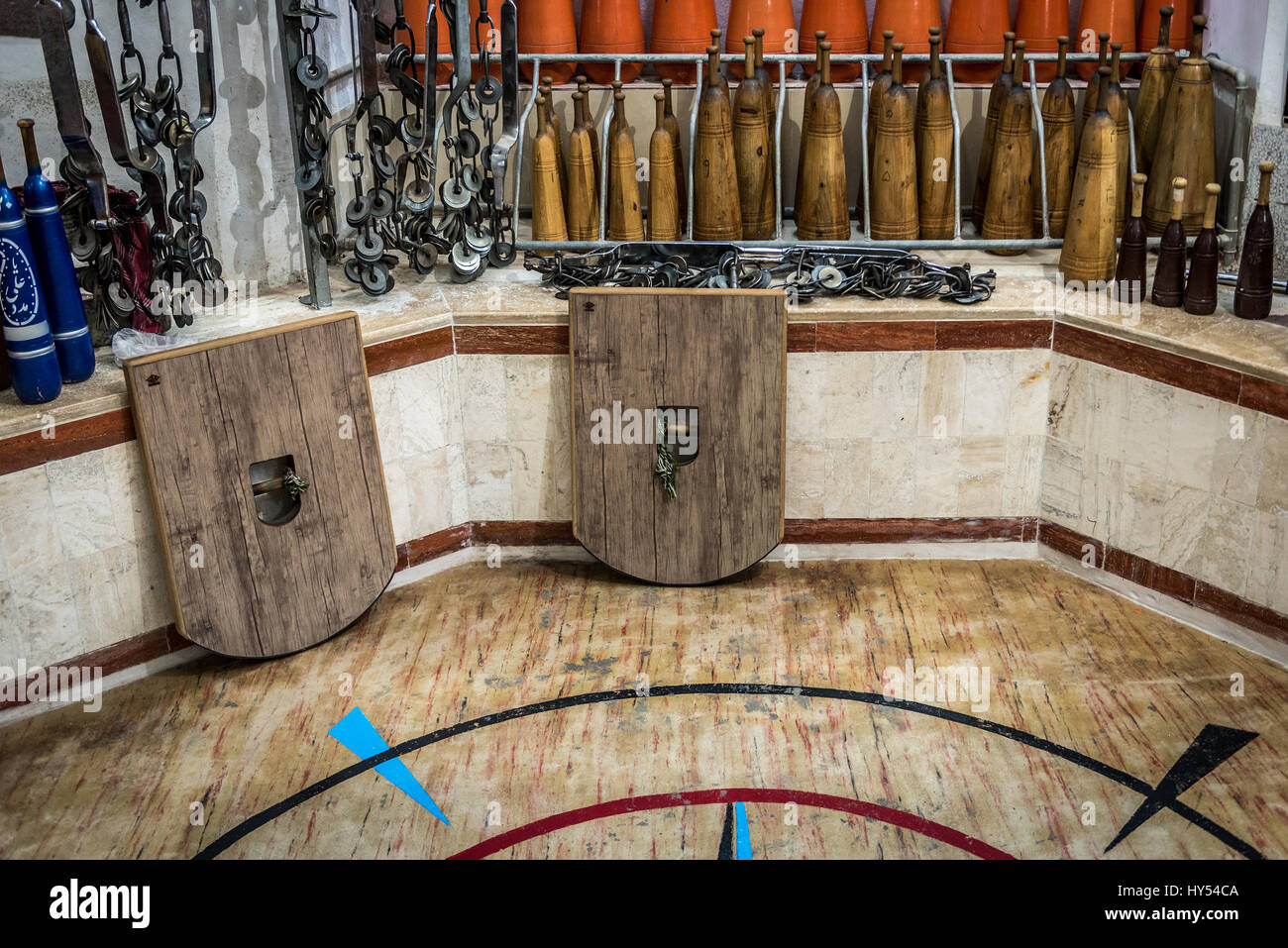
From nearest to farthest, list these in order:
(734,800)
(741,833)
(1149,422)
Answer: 1. (741,833)
2. (734,800)
3. (1149,422)

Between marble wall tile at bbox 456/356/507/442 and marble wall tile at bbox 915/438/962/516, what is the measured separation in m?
1.48

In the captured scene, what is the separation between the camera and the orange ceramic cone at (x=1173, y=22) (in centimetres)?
525

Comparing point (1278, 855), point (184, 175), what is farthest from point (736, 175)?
point (1278, 855)

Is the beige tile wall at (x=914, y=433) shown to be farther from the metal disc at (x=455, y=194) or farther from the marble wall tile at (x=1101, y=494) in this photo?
the metal disc at (x=455, y=194)

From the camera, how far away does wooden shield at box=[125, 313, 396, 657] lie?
4004 millimetres

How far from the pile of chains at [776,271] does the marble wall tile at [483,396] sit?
1.20ft

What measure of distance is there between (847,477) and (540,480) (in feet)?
3.61

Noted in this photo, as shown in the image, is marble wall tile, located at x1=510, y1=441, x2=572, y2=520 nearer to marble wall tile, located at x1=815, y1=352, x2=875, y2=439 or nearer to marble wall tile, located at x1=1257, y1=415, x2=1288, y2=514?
marble wall tile, located at x1=815, y1=352, x2=875, y2=439

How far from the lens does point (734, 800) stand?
3611 millimetres

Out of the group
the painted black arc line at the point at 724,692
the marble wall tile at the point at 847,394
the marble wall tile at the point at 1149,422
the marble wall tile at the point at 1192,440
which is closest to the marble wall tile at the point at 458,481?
the painted black arc line at the point at 724,692

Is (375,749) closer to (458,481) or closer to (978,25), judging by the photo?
(458,481)

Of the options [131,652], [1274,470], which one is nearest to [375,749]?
[131,652]

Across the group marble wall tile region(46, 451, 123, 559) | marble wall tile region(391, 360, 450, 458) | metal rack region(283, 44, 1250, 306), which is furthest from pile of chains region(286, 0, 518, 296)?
marble wall tile region(46, 451, 123, 559)

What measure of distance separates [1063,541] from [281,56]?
3.28 meters
